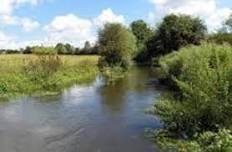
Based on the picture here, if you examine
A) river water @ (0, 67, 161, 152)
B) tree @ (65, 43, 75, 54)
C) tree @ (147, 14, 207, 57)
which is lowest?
river water @ (0, 67, 161, 152)

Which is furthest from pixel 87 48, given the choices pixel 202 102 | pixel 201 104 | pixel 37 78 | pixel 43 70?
pixel 202 102

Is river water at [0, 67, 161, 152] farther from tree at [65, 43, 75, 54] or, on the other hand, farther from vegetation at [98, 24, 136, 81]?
tree at [65, 43, 75, 54]

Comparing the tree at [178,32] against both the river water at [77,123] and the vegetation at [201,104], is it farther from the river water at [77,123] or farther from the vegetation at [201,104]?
the vegetation at [201,104]

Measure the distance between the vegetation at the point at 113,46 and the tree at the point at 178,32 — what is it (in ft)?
48.0

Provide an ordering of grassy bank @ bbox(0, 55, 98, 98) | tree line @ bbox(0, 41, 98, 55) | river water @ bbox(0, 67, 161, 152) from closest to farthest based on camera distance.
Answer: river water @ bbox(0, 67, 161, 152)
grassy bank @ bbox(0, 55, 98, 98)
tree line @ bbox(0, 41, 98, 55)

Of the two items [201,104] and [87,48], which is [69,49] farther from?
[201,104]

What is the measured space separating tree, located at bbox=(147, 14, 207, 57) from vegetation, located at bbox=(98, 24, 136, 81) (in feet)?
48.0

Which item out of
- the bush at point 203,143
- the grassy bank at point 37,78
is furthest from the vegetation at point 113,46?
the bush at point 203,143

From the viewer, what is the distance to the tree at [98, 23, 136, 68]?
196 ft

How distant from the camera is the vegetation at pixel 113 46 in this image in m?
59.6

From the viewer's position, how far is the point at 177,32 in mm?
74438

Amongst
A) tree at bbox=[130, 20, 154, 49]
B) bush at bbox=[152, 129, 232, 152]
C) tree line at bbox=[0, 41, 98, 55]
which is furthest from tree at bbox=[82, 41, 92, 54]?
bush at bbox=[152, 129, 232, 152]

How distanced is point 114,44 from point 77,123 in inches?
1537

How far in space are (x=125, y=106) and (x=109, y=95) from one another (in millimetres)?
6322
